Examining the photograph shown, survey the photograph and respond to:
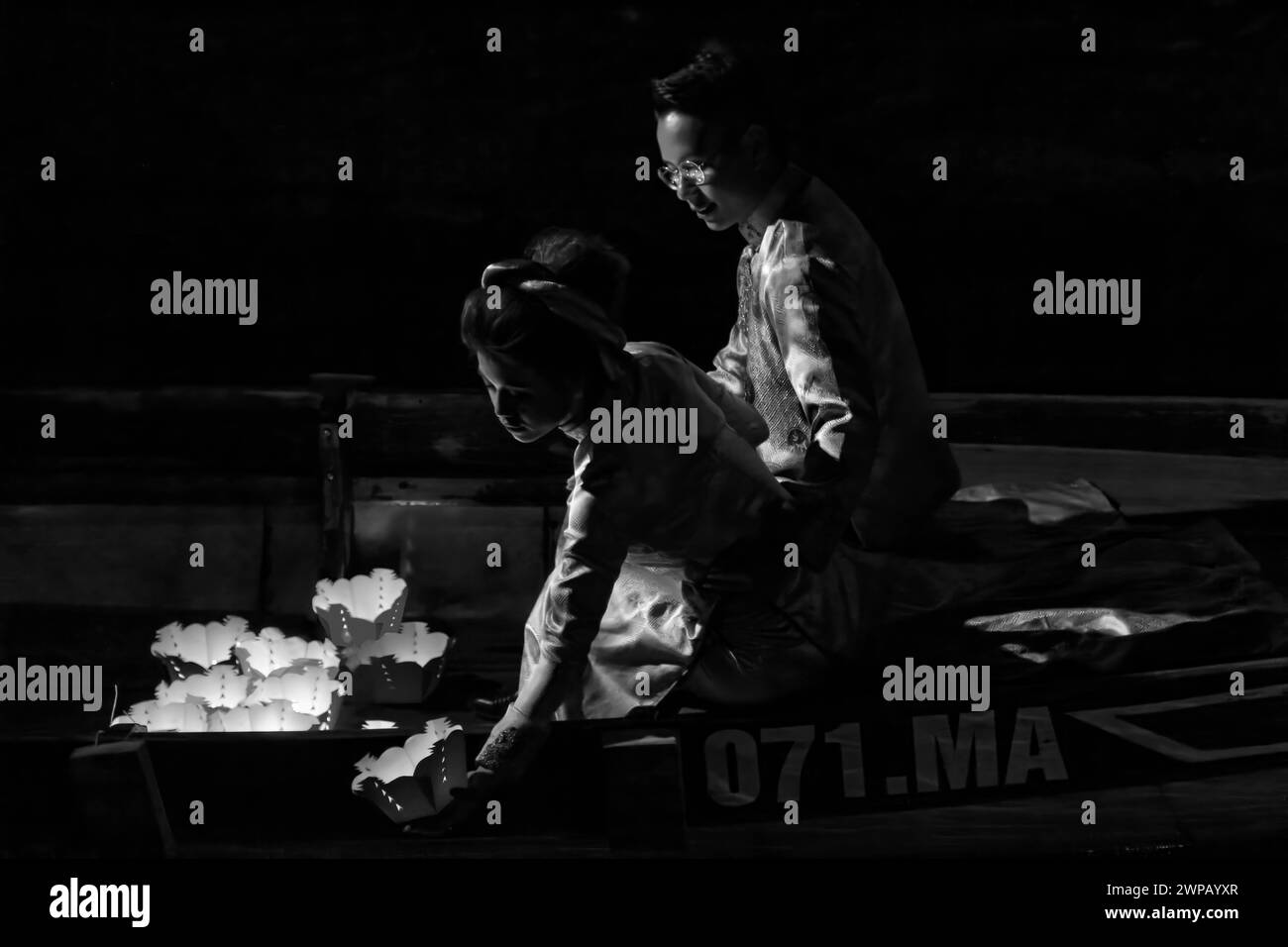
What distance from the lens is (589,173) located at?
4.36 m

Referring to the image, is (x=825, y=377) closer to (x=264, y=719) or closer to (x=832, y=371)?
(x=832, y=371)

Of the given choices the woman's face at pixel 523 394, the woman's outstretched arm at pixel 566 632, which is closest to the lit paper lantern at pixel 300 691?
the woman's outstretched arm at pixel 566 632

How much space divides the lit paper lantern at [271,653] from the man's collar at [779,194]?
122cm

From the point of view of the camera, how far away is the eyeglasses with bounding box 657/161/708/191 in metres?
3.77

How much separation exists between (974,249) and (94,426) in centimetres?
202

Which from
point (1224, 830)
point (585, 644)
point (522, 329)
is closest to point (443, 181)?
point (522, 329)

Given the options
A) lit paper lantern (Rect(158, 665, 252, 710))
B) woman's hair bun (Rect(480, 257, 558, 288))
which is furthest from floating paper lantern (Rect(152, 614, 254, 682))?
woman's hair bun (Rect(480, 257, 558, 288))

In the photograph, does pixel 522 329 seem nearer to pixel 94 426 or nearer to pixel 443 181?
pixel 443 181

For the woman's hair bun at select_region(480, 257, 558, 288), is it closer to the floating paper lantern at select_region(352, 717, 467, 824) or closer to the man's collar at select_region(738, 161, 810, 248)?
the man's collar at select_region(738, 161, 810, 248)

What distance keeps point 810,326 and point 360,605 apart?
1.18 meters

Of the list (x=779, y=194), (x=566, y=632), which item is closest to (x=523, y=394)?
(x=566, y=632)

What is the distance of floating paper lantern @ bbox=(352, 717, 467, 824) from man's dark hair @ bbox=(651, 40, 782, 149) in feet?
4.10

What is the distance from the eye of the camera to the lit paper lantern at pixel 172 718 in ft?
12.3

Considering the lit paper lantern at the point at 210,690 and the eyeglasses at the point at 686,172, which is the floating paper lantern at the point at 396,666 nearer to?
the lit paper lantern at the point at 210,690
